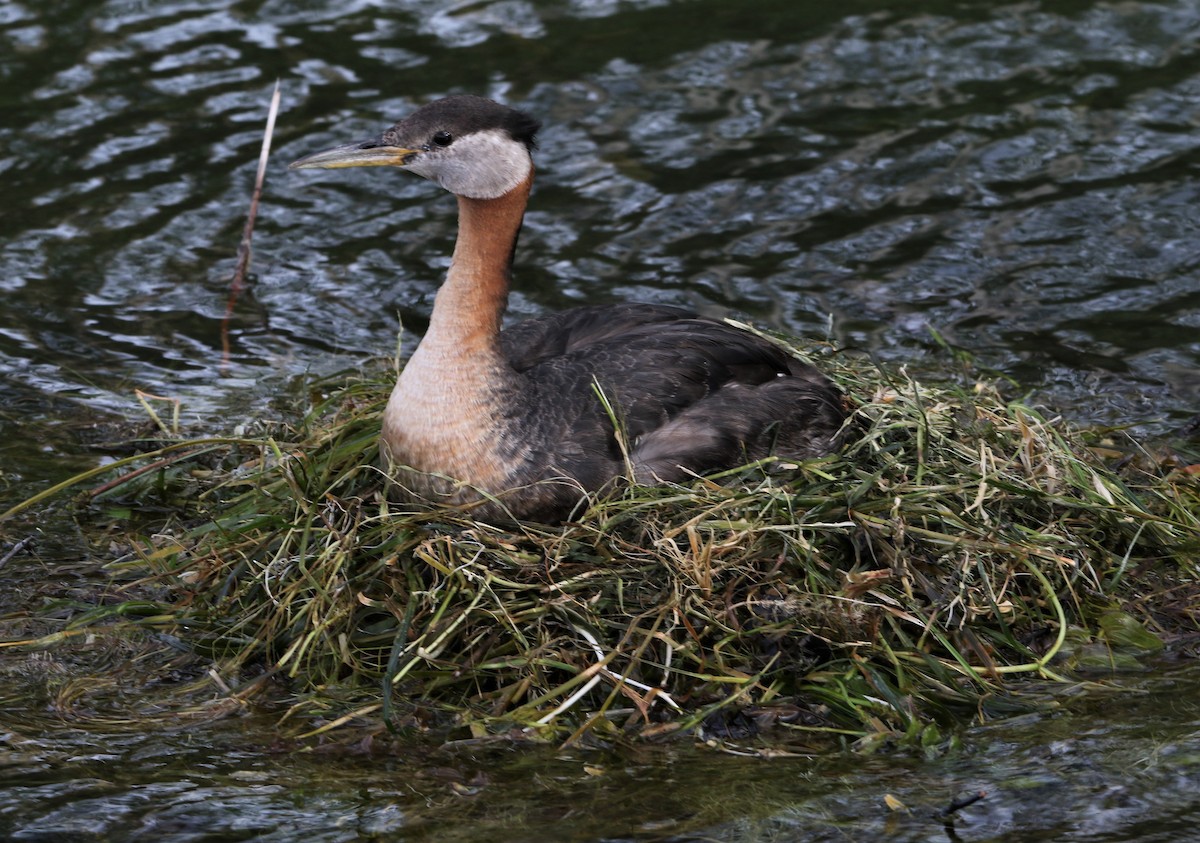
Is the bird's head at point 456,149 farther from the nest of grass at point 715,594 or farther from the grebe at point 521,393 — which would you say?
the nest of grass at point 715,594

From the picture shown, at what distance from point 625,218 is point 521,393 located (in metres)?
3.92

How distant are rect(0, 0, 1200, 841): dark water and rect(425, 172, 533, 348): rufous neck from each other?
1.76m

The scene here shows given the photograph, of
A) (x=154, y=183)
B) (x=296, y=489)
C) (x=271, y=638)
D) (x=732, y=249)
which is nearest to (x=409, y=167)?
(x=296, y=489)

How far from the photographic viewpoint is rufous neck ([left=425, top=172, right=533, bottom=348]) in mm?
6215

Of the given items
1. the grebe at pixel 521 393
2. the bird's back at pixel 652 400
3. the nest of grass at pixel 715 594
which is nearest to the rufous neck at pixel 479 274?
the grebe at pixel 521 393

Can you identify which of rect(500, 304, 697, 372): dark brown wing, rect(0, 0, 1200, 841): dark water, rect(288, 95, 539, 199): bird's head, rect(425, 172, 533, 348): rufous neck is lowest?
rect(0, 0, 1200, 841): dark water

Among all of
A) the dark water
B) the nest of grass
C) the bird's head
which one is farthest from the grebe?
the dark water

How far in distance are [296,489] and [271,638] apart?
2.36ft

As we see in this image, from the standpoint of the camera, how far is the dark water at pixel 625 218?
505 cm

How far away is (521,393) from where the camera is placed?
20.4 feet

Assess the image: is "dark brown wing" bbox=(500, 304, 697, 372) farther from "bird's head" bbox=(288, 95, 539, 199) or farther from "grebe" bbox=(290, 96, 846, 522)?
"bird's head" bbox=(288, 95, 539, 199)

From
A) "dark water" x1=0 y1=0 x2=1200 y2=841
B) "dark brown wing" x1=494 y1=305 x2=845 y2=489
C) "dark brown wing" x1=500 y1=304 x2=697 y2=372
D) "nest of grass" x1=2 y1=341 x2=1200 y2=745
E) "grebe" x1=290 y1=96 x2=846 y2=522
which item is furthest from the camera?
"dark brown wing" x1=500 y1=304 x2=697 y2=372

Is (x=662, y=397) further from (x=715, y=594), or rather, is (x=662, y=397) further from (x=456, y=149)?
(x=456, y=149)

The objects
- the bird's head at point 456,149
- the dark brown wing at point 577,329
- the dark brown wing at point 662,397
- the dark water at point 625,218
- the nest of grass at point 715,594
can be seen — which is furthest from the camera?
the dark brown wing at point 577,329
